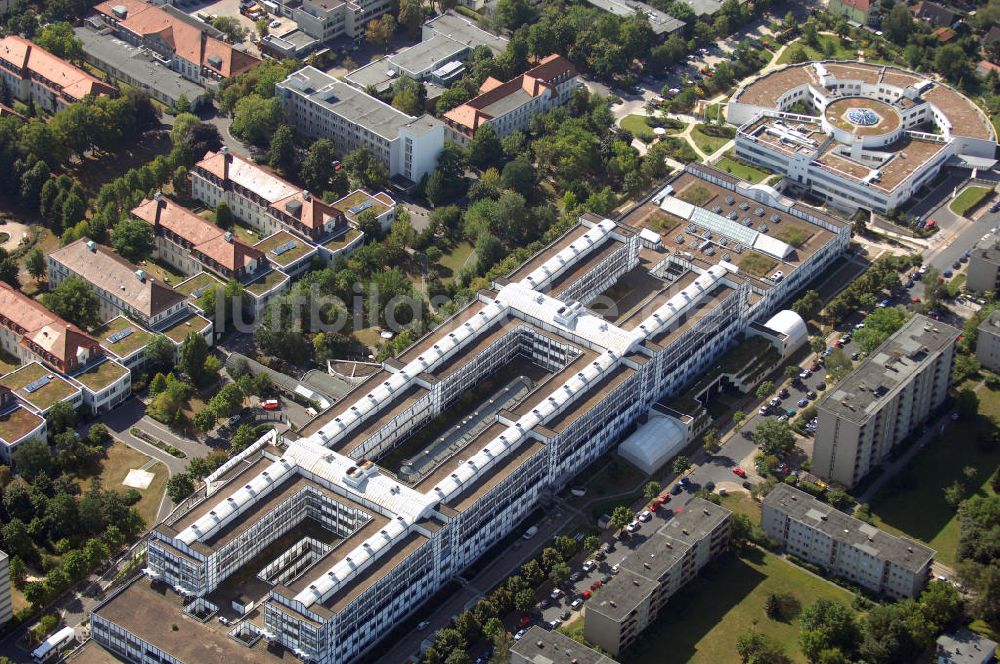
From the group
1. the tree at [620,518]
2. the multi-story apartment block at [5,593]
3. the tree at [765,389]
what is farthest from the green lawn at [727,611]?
the multi-story apartment block at [5,593]

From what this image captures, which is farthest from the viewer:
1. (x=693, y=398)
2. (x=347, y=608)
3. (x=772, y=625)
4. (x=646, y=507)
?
(x=693, y=398)

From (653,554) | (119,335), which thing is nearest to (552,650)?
(653,554)

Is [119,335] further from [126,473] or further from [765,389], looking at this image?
[765,389]

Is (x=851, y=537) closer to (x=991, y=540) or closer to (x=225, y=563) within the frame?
(x=991, y=540)

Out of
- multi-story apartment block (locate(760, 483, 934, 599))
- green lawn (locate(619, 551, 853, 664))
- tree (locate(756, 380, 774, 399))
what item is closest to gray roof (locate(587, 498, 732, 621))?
green lawn (locate(619, 551, 853, 664))

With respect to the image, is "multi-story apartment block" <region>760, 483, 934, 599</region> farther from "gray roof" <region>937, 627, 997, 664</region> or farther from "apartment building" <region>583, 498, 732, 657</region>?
"gray roof" <region>937, 627, 997, 664</region>

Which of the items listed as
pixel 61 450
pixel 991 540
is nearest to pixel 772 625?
pixel 991 540
